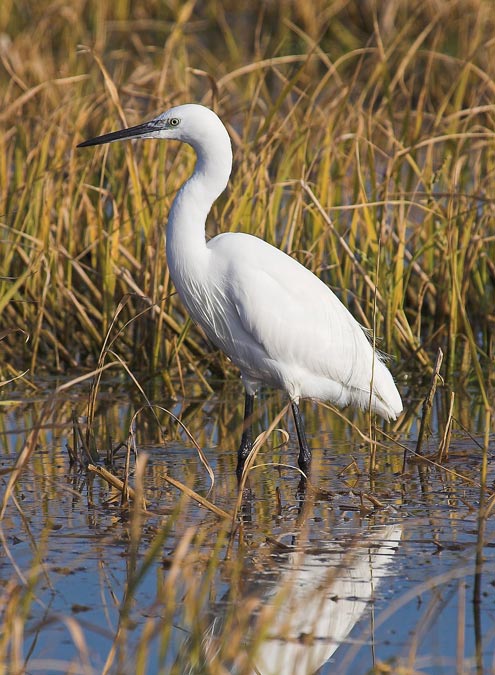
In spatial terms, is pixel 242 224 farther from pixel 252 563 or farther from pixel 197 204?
pixel 252 563

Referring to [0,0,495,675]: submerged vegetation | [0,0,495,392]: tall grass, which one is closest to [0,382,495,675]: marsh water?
[0,0,495,675]: submerged vegetation

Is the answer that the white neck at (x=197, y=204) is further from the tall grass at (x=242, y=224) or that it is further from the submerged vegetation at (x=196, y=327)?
the tall grass at (x=242, y=224)

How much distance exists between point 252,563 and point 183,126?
1.93 m

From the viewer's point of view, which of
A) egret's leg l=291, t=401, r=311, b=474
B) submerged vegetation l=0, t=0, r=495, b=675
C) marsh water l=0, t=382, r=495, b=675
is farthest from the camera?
egret's leg l=291, t=401, r=311, b=474

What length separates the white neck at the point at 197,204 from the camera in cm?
491

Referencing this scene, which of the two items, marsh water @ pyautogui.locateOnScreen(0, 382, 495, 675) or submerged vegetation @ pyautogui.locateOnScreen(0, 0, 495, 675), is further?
submerged vegetation @ pyautogui.locateOnScreen(0, 0, 495, 675)

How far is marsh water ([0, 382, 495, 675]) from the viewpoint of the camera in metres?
3.11

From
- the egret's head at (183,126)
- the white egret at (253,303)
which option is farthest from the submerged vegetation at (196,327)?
the egret's head at (183,126)

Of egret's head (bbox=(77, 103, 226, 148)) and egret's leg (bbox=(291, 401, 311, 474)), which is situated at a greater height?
egret's head (bbox=(77, 103, 226, 148))

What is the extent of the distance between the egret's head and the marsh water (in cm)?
128

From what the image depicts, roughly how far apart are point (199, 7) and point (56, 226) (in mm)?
11169

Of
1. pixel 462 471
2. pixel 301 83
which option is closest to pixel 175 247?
pixel 462 471

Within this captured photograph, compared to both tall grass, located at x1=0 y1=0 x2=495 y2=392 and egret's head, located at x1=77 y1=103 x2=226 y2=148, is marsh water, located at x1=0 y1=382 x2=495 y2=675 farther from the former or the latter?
egret's head, located at x1=77 y1=103 x2=226 y2=148

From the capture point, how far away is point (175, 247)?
16.2 ft
